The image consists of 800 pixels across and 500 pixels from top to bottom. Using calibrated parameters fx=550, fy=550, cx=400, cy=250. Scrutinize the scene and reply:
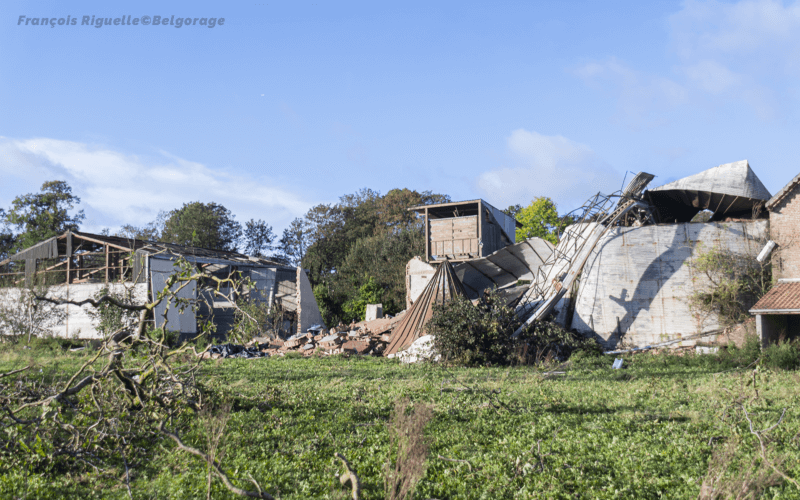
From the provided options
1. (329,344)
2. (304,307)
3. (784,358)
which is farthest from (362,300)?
(784,358)

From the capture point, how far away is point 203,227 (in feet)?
144

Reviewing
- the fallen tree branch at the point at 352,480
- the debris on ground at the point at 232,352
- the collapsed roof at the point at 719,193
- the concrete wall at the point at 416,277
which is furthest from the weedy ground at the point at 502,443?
the concrete wall at the point at 416,277

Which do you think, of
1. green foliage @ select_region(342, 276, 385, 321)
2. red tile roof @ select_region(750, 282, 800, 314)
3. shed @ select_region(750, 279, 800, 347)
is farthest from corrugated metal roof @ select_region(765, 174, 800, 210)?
green foliage @ select_region(342, 276, 385, 321)

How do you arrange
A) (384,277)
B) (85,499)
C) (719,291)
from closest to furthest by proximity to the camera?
1. (85,499)
2. (719,291)
3. (384,277)

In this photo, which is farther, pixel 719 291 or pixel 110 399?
pixel 719 291

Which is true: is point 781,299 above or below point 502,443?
above

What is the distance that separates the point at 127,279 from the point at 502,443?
23.8 m

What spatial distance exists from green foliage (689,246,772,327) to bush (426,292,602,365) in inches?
141

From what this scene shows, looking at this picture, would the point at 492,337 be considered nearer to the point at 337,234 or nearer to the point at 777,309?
the point at 777,309

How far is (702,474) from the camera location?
5.32 m

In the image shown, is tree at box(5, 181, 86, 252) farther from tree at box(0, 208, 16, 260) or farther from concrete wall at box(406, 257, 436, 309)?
concrete wall at box(406, 257, 436, 309)

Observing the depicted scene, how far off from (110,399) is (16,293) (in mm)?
21719

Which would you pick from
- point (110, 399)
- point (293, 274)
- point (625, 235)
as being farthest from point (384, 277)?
point (110, 399)

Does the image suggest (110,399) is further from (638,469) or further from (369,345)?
(369,345)
